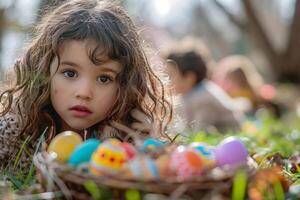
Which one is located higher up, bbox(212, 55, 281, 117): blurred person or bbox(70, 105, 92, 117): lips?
bbox(212, 55, 281, 117): blurred person

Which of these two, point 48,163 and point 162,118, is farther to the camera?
point 162,118

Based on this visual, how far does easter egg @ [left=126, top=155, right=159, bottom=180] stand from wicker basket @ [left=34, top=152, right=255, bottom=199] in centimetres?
2

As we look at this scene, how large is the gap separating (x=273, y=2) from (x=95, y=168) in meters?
23.8

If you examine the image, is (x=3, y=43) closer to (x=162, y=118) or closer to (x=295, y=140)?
(x=295, y=140)

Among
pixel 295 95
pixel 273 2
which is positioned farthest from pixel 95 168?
pixel 273 2

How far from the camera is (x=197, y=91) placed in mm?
7309

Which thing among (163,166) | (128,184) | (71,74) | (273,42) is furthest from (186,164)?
(273,42)

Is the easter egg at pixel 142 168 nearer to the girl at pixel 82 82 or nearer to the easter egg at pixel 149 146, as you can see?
the easter egg at pixel 149 146

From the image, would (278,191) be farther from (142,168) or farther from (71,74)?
(71,74)

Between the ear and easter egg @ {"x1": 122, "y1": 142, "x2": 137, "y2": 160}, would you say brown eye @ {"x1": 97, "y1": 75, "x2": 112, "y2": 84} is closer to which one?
easter egg @ {"x1": 122, "y1": 142, "x2": 137, "y2": 160}

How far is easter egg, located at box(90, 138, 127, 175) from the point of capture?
1.83 meters

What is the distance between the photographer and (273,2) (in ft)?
81.6

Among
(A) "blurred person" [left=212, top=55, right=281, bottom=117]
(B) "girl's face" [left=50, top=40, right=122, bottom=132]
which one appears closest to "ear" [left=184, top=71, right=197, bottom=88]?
(A) "blurred person" [left=212, top=55, right=281, bottom=117]

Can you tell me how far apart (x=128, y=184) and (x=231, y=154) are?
1.40 feet
